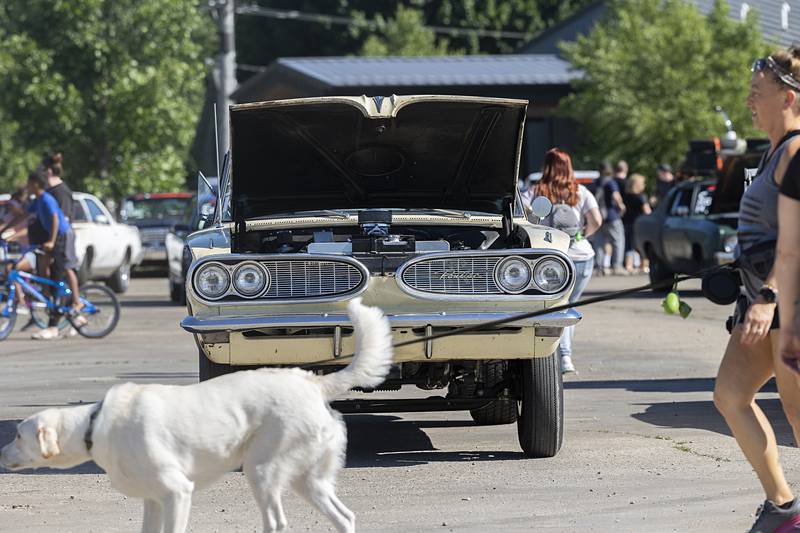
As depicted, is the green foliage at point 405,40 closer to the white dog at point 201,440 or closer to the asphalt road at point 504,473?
the asphalt road at point 504,473

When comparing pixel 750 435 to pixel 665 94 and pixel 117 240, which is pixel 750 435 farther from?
pixel 665 94

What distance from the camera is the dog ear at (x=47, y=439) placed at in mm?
5547

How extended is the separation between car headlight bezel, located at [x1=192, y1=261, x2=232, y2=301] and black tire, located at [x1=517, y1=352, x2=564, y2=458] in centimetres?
173

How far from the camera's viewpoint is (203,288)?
26.6ft

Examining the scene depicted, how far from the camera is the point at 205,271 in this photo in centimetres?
811

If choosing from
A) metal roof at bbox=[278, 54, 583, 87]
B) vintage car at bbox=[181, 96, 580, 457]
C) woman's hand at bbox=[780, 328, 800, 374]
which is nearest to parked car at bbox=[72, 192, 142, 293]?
vintage car at bbox=[181, 96, 580, 457]

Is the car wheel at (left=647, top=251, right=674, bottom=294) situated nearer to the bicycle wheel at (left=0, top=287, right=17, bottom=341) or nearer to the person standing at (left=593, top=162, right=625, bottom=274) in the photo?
the person standing at (left=593, top=162, right=625, bottom=274)

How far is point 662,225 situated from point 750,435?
16.3 m

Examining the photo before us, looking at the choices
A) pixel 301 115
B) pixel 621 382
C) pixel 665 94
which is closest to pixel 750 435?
pixel 301 115

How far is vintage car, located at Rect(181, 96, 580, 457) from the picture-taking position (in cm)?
796

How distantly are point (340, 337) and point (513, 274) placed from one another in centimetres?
103

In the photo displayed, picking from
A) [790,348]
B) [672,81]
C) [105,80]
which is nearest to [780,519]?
[790,348]

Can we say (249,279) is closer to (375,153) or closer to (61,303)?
(375,153)

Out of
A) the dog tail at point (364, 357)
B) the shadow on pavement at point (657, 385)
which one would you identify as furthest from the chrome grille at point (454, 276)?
the shadow on pavement at point (657, 385)
